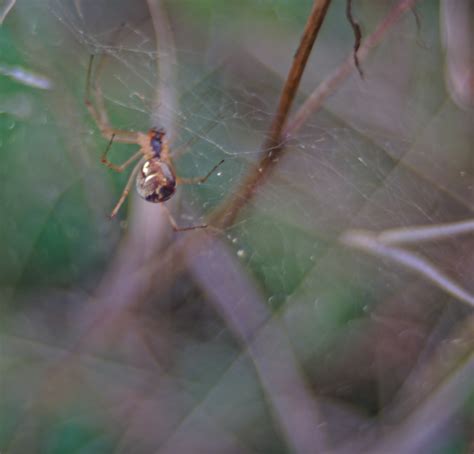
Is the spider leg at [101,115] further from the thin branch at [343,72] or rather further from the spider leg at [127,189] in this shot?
the thin branch at [343,72]

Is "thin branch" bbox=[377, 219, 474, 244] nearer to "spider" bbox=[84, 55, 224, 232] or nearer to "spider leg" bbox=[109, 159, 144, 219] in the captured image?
"spider" bbox=[84, 55, 224, 232]

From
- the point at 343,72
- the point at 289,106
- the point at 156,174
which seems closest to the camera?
the point at 289,106

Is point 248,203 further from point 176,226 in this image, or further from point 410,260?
point 410,260

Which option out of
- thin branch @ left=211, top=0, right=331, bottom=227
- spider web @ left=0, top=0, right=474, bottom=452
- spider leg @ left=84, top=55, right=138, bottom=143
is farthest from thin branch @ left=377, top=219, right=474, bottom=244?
spider leg @ left=84, top=55, right=138, bottom=143

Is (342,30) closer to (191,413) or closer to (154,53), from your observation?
(154,53)

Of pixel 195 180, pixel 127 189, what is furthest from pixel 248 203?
pixel 127 189

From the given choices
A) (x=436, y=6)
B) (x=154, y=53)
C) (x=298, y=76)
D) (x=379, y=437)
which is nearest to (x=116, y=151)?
(x=154, y=53)

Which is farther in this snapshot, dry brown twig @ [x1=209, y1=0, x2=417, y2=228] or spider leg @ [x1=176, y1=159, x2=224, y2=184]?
spider leg @ [x1=176, y1=159, x2=224, y2=184]
